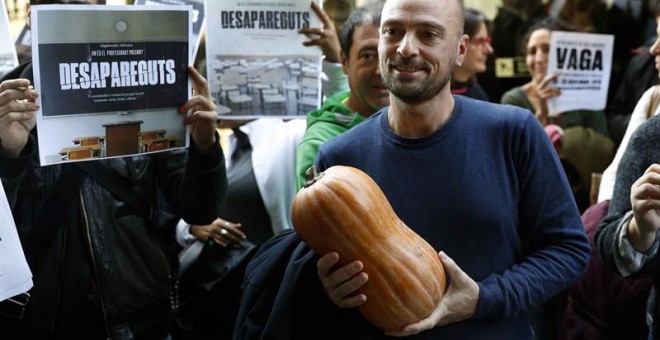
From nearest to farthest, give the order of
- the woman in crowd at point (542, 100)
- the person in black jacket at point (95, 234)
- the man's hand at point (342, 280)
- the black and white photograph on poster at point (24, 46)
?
the man's hand at point (342, 280) → the person in black jacket at point (95, 234) → the black and white photograph on poster at point (24, 46) → the woman in crowd at point (542, 100)

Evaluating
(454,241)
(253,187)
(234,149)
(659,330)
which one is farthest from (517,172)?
(234,149)

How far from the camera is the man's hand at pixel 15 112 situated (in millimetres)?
2750

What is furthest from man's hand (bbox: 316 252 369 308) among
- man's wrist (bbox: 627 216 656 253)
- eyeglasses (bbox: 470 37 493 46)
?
eyeglasses (bbox: 470 37 493 46)

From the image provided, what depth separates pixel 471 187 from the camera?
2527 mm

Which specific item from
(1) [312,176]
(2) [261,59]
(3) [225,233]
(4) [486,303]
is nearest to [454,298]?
(4) [486,303]

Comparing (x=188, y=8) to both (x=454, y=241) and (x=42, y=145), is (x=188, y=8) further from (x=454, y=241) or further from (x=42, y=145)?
(x=454, y=241)

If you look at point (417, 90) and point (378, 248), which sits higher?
point (417, 90)

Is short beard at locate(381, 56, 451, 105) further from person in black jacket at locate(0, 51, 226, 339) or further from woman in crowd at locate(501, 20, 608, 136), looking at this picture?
woman in crowd at locate(501, 20, 608, 136)

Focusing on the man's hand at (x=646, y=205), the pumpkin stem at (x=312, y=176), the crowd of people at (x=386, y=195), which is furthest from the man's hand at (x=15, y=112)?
the man's hand at (x=646, y=205)

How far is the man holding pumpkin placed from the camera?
2525mm

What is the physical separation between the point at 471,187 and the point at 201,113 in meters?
0.99

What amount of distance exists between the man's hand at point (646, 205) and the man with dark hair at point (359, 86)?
3.36 ft

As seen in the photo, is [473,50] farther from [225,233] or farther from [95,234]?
[95,234]

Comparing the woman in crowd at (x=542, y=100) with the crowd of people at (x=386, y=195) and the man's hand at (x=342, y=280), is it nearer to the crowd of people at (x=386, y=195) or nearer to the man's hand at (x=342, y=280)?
the crowd of people at (x=386, y=195)
